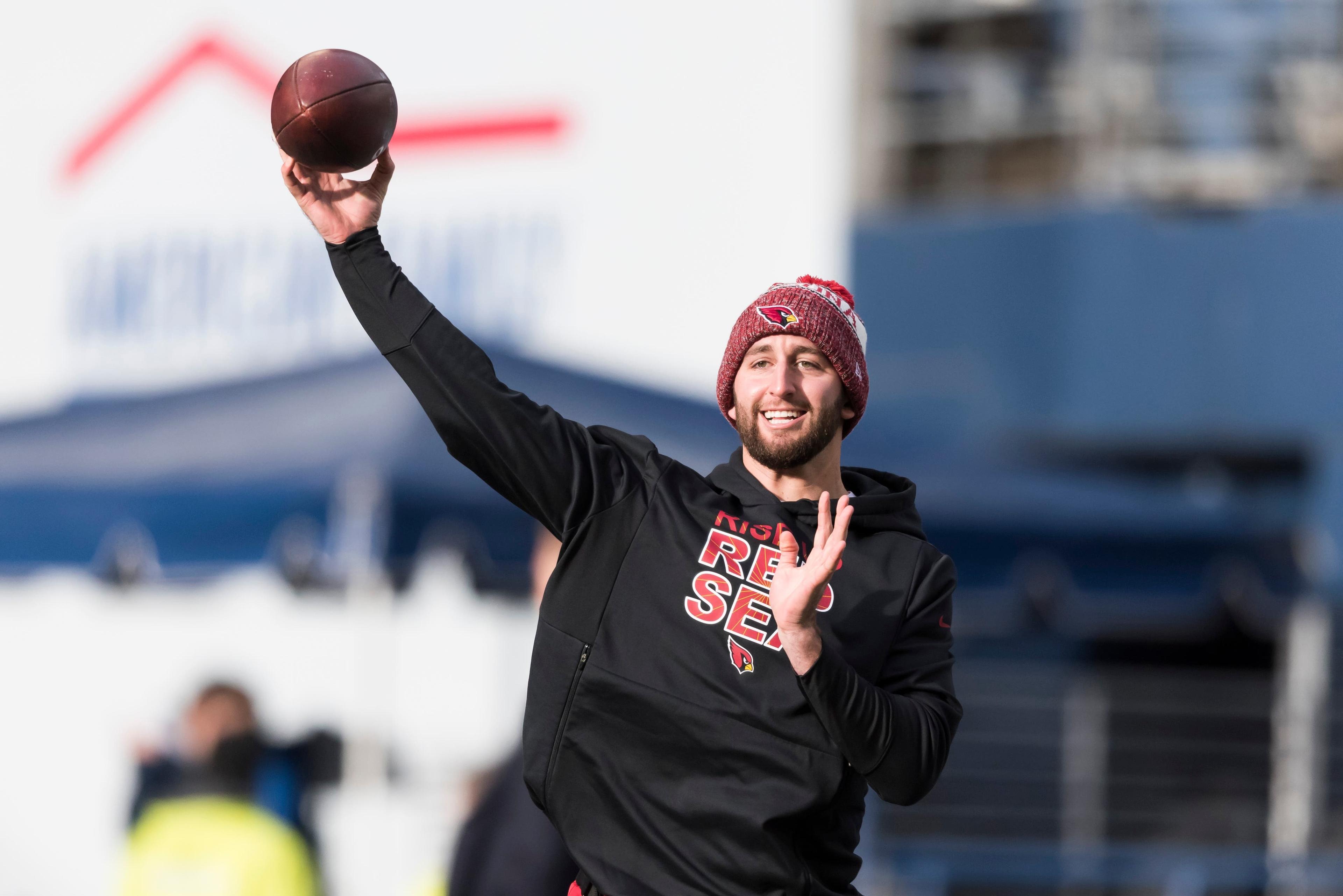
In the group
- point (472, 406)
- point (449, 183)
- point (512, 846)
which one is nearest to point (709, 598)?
point (472, 406)

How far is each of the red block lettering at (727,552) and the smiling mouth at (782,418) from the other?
0.64 ft

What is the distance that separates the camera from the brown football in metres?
2.81

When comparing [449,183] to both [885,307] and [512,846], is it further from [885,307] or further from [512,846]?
[512,846]

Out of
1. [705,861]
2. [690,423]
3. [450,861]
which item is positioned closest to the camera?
[705,861]

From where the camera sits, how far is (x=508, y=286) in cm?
956

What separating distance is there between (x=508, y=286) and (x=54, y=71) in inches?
151

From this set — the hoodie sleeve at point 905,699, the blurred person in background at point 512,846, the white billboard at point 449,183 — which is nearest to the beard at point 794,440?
the hoodie sleeve at point 905,699

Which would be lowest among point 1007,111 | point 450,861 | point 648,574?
point 450,861

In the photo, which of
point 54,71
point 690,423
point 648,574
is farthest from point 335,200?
point 54,71

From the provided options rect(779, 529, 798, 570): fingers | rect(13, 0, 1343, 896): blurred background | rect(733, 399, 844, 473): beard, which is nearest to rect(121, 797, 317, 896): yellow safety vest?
rect(13, 0, 1343, 896): blurred background

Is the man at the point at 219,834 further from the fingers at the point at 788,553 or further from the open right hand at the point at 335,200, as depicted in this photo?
the fingers at the point at 788,553

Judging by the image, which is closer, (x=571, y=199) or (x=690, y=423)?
(x=690, y=423)

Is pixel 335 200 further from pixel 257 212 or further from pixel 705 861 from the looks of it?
pixel 257 212

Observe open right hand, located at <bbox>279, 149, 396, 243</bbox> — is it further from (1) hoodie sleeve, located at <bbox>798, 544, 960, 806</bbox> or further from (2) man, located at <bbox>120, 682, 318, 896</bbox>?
(2) man, located at <bbox>120, 682, 318, 896</bbox>
